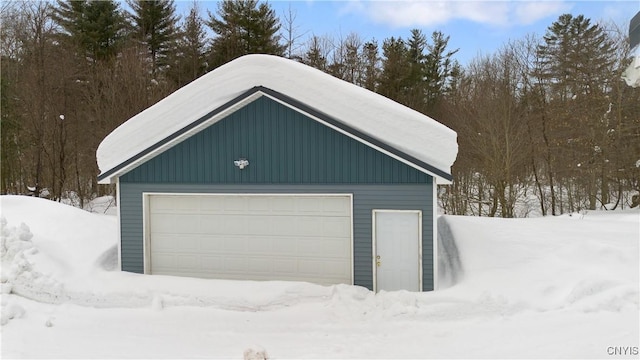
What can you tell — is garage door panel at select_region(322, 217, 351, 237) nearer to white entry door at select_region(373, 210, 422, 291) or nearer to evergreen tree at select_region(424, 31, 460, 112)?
white entry door at select_region(373, 210, 422, 291)

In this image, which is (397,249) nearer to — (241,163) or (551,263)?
(551,263)

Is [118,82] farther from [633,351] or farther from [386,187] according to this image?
[633,351]

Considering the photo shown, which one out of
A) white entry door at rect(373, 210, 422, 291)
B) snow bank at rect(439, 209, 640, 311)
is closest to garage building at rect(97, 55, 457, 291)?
white entry door at rect(373, 210, 422, 291)

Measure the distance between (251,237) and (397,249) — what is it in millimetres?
3276

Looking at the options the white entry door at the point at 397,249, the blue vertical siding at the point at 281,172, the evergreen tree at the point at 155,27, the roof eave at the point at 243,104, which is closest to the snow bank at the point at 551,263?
the white entry door at the point at 397,249

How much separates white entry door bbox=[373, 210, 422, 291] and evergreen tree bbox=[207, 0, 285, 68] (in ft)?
63.3

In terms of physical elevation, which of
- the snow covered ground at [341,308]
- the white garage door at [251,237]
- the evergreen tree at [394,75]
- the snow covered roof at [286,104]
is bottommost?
the snow covered ground at [341,308]

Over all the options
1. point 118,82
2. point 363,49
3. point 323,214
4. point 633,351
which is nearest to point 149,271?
point 323,214

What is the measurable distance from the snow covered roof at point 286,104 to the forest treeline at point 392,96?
11.8m

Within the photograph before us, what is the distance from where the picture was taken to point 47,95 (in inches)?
804

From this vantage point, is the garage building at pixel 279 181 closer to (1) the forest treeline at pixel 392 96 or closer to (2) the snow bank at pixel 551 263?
(2) the snow bank at pixel 551 263

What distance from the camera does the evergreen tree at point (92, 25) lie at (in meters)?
24.2

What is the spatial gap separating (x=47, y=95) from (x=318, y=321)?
20189 millimetres

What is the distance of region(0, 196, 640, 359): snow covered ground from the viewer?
6082 millimetres
